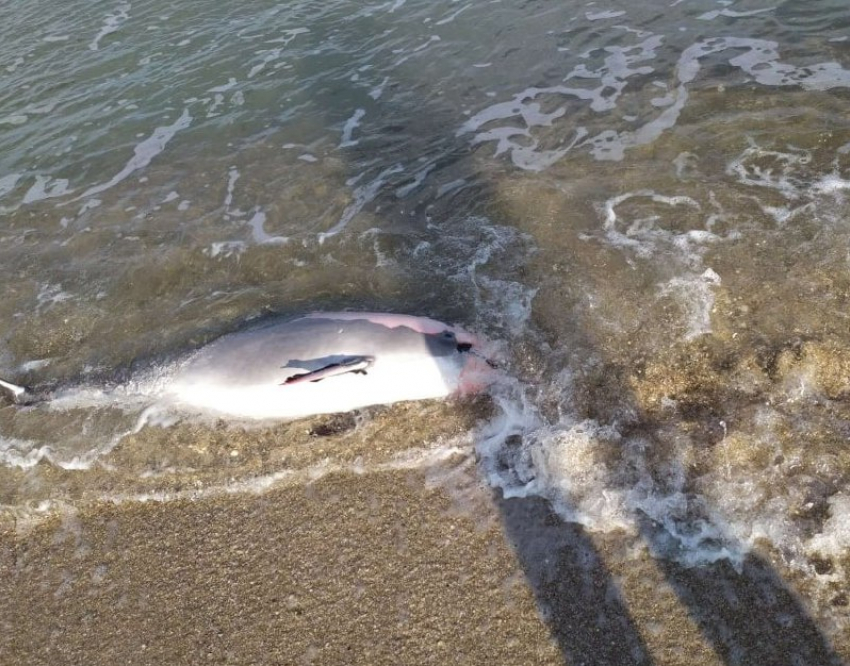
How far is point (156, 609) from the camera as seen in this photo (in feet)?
16.4

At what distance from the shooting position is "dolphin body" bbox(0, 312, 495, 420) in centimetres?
618

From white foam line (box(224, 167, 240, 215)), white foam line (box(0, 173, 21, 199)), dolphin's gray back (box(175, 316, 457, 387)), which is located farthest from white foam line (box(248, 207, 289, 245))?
white foam line (box(0, 173, 21, 199))

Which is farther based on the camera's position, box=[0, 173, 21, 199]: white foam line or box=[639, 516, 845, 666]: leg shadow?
box=[0, 173, 21, 199]: white foam line

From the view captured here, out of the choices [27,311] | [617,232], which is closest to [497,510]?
[617,232]

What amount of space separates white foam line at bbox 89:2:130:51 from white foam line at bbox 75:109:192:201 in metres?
5.35

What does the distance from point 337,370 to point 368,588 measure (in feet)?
6.66

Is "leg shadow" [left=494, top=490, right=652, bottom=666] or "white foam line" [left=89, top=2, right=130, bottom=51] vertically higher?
"white foam line" [left=89, top=2, right=130, bottom=51]

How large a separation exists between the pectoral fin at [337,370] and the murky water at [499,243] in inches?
18.5

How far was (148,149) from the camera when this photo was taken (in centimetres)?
1161

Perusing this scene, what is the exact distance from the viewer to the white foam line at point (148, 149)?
10859 millimetres

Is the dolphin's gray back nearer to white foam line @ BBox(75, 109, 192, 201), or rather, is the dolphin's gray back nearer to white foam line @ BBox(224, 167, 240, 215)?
white foam line @ BBox(224, 167, 240, 215)

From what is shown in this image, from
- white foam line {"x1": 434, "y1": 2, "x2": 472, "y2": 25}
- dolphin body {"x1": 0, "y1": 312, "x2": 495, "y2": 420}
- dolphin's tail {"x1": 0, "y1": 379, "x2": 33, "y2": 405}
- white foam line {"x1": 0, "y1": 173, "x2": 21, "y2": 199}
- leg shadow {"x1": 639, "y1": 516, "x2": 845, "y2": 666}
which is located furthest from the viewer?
white foam line {"x1": 434, "y1": 2, "x2": 472, "y2": 25}

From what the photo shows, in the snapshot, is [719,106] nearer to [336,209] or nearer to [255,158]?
[336,209]

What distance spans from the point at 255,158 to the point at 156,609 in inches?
310
